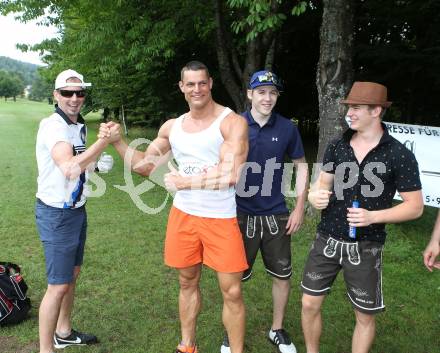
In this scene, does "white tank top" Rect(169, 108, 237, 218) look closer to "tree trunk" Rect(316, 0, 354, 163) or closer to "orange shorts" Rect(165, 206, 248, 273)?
"orange shorts" Rect(165, 206, 248, 273)

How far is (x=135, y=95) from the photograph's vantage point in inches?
725

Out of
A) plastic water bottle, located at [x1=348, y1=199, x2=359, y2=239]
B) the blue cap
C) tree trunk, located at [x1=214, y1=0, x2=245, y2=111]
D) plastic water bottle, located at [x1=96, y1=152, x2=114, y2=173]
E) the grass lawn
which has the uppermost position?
tree trunk, located at [x1=214, y1=0, x2=245, y2=111]

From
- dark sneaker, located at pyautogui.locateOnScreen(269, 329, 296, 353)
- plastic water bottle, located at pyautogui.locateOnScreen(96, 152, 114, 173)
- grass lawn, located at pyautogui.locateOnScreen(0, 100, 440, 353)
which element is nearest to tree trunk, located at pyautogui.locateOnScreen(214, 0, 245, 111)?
grass lawn, located at pyautogui.locateOnScreen(0, 100, 440, 353)

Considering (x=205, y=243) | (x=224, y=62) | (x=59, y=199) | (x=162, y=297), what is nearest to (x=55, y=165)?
(x=59, y=199)

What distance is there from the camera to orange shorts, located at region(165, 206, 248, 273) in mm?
3404

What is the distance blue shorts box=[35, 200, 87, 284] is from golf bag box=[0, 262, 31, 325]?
1.09 m

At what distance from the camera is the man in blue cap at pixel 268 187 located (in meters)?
3.92

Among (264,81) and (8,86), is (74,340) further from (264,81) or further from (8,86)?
(8,86)

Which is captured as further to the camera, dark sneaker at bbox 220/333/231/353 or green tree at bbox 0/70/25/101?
green tree at bbox 0/70/25/101

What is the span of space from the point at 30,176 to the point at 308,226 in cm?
878

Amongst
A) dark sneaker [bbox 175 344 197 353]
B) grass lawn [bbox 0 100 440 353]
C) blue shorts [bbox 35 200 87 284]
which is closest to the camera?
blue shorts [bbox 35 200 87 284]

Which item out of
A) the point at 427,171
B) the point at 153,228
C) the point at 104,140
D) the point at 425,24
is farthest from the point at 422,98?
the point at 104,140

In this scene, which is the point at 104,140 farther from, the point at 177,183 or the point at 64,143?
the point at 177,183

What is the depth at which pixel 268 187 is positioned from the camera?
4020 millimetres
